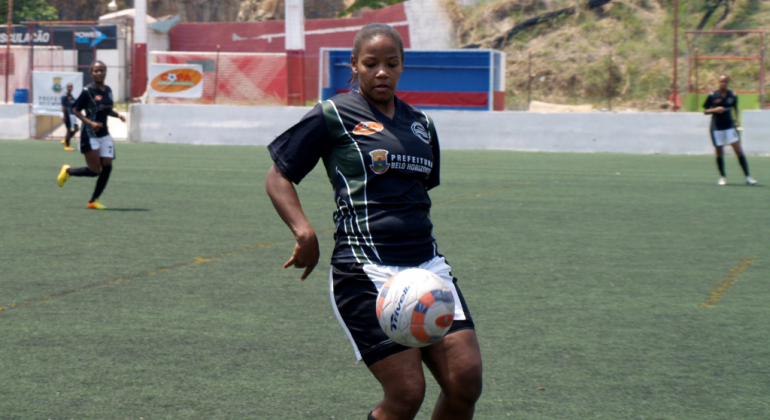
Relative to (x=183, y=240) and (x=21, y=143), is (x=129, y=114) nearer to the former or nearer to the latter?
(x=21, y=143)

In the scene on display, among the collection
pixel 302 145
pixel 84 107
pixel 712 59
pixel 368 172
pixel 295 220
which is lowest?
pixel 295 220

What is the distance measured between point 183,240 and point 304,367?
15.1 feet

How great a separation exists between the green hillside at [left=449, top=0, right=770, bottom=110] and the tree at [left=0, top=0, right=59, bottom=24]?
2579cm

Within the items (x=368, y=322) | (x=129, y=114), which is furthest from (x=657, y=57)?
(x=368, y=322)

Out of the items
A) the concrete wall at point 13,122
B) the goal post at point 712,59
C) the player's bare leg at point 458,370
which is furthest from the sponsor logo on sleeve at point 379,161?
the concrete wall at point 13,122

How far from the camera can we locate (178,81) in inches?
1142

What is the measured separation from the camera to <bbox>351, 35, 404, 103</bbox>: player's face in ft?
10.9

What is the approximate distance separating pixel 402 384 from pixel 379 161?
826 mm

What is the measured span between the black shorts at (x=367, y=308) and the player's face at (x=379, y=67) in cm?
68

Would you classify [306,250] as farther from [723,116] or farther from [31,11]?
[31,11]

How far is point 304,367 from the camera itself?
500cm

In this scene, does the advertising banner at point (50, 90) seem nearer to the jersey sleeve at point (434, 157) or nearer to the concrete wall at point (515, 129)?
the concrete wall at point (515, 129)

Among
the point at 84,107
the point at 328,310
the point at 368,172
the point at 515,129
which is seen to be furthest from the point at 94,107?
the point at 515,129

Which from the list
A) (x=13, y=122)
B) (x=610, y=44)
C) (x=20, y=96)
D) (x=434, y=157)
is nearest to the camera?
(x=434, y=157)
